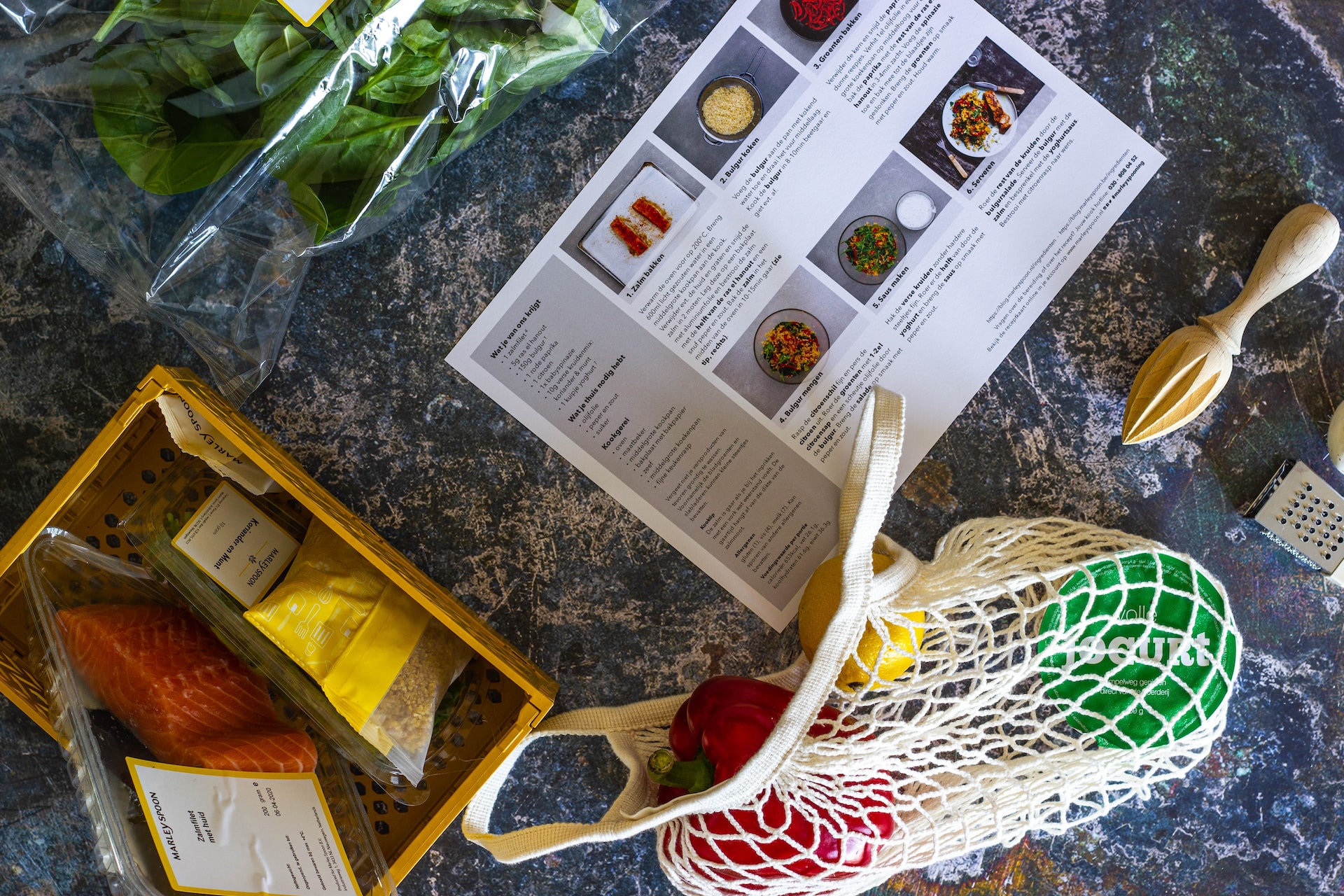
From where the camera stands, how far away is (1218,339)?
0.69 meters

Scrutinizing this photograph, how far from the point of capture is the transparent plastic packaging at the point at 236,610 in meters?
0.62

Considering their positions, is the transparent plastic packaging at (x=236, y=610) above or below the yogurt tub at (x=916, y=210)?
below

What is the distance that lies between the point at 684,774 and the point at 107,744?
423 millimetres

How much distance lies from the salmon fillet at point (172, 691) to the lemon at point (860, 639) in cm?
41

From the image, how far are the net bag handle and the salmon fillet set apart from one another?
0.54 feet

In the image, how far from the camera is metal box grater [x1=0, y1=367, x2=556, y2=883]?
576 mm

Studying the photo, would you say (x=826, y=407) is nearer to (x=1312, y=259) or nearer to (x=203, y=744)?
(x=1312, y=259)

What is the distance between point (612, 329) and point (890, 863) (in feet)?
1.65

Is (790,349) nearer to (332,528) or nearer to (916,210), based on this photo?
(916,210)

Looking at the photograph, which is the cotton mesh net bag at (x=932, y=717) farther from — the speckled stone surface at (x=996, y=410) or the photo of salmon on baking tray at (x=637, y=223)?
the photo of salmon on baking tray at (x=637, y=223)

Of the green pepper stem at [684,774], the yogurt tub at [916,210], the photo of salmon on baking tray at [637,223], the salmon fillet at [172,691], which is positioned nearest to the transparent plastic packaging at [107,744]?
the salmon fillet at [172,691]

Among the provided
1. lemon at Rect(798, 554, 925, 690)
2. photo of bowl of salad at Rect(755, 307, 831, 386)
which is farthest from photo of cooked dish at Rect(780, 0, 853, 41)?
lemon at Rect(798, 554, 925, 690)

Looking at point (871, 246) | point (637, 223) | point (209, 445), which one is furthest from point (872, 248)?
point (209, 445)

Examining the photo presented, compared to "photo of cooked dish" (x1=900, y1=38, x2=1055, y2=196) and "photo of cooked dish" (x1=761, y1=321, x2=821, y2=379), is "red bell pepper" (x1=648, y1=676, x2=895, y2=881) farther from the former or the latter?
"photo of cooked dish" (x1=900, y1=38, x2=1055, y2=196)
